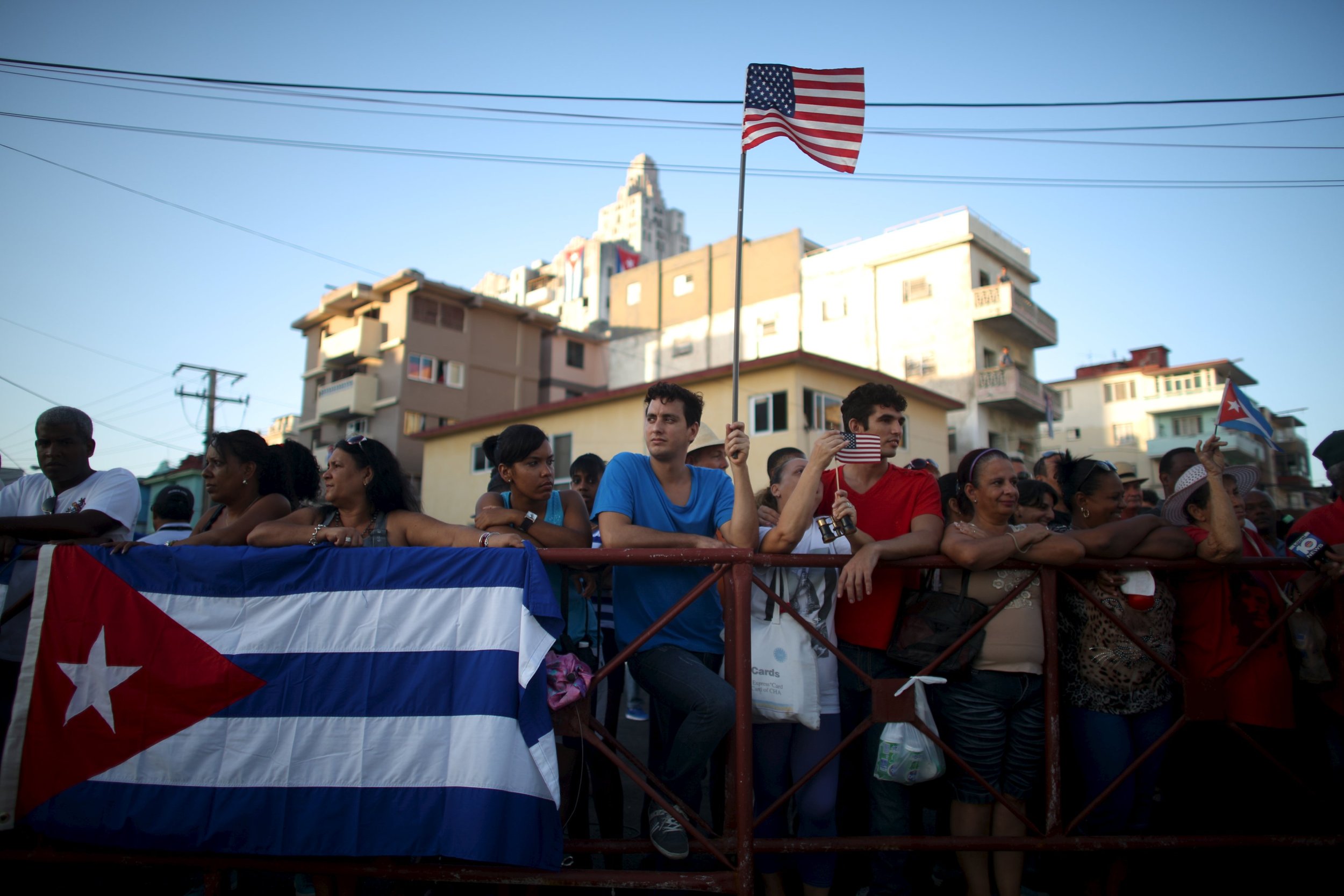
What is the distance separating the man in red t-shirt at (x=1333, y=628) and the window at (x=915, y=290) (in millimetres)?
32071

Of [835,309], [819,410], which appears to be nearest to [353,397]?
[835,309]

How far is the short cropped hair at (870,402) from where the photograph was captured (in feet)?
12.8

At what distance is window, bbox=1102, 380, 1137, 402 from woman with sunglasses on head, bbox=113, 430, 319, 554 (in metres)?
54.6

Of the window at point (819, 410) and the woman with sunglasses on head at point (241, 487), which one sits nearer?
the woman with sunglasses on head at point (241, 487)

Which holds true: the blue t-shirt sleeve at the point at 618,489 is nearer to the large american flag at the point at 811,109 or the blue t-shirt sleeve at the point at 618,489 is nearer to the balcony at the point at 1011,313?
the large american flag at the point at 811,109

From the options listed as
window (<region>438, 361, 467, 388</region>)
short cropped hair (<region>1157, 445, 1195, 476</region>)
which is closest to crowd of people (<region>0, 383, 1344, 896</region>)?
short cropped hair (<region>1157, 445, 1195, 476</region>)

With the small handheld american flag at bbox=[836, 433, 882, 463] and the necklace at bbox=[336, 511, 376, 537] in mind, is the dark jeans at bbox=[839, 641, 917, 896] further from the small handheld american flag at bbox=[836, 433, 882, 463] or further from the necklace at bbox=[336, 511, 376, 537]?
the necklace at bbox=[336, 511, 376, 537]

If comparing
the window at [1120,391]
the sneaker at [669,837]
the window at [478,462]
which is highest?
the window at [1120,391]

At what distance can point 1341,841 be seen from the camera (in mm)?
3428

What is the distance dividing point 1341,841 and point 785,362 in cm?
1905

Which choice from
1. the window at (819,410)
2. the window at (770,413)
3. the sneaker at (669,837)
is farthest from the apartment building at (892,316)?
the sneaker at (669,837)

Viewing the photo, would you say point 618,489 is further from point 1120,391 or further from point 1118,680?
point 1120,391

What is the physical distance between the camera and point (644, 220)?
113875 mm

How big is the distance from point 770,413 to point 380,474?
63.4 feet
